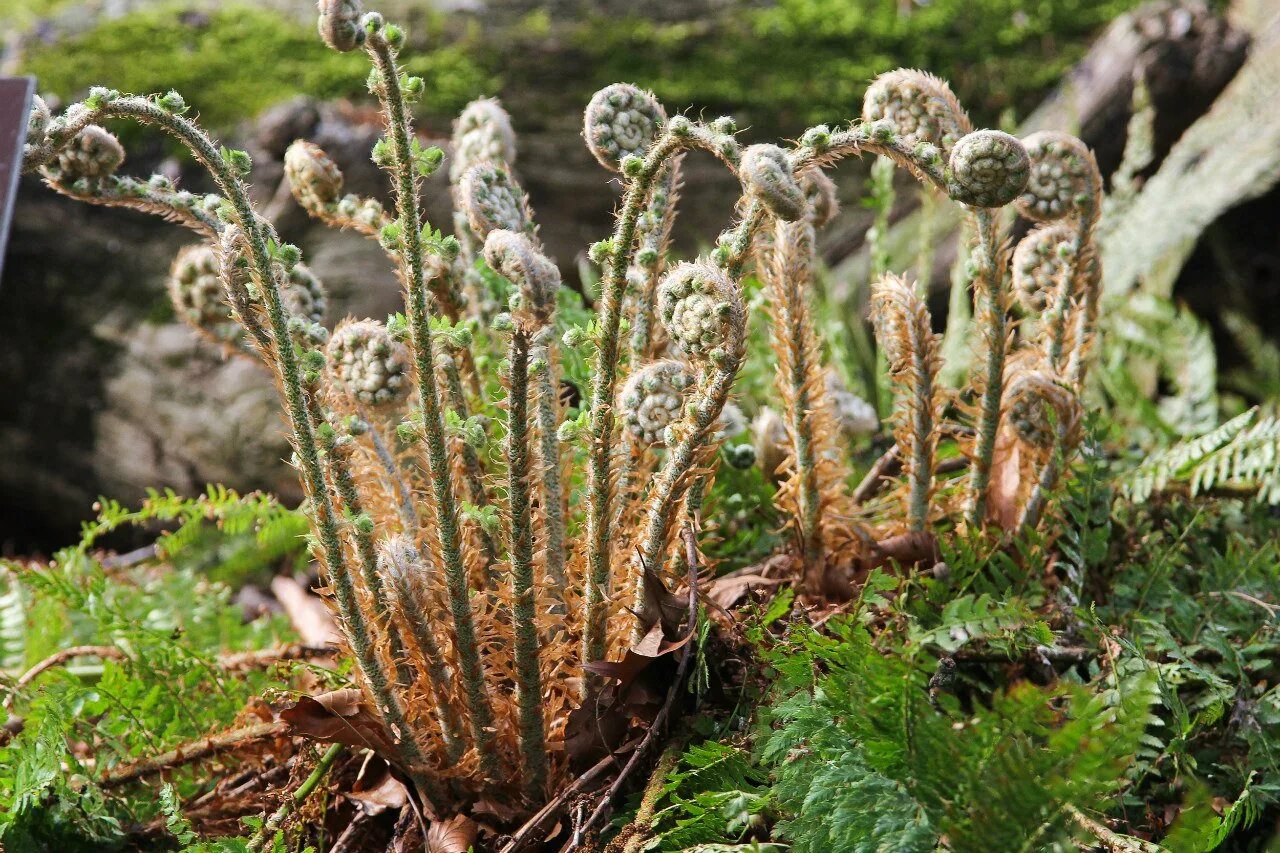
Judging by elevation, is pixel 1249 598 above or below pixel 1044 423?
below

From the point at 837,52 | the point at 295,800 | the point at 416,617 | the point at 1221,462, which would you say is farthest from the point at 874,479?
the point at 837,52

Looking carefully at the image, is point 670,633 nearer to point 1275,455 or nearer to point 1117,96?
point 1275,455

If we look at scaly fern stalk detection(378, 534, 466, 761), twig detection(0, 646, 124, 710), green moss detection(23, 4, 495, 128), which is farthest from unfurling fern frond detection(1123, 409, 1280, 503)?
green moss detection(23, 4, 495, 128)

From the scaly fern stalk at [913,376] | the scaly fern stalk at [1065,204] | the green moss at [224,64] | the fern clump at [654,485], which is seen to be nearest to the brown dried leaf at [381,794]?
the fern clump at [654,485]

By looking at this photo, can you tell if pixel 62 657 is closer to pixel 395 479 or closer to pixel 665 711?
pixel 395 479

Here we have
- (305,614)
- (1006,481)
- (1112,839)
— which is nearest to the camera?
(1112,839)

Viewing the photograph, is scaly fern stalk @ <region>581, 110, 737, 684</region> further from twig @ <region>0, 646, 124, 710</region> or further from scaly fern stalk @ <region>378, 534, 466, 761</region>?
twig @ <region>0, 646, 124, 710</region>

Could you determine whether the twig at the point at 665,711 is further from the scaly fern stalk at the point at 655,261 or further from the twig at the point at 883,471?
the twig at the point at 883,471

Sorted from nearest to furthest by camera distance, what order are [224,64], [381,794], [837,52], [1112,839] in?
[1112,839] < [381,794] < [224,64] < [837,52]

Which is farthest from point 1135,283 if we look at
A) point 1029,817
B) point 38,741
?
point 38,741
